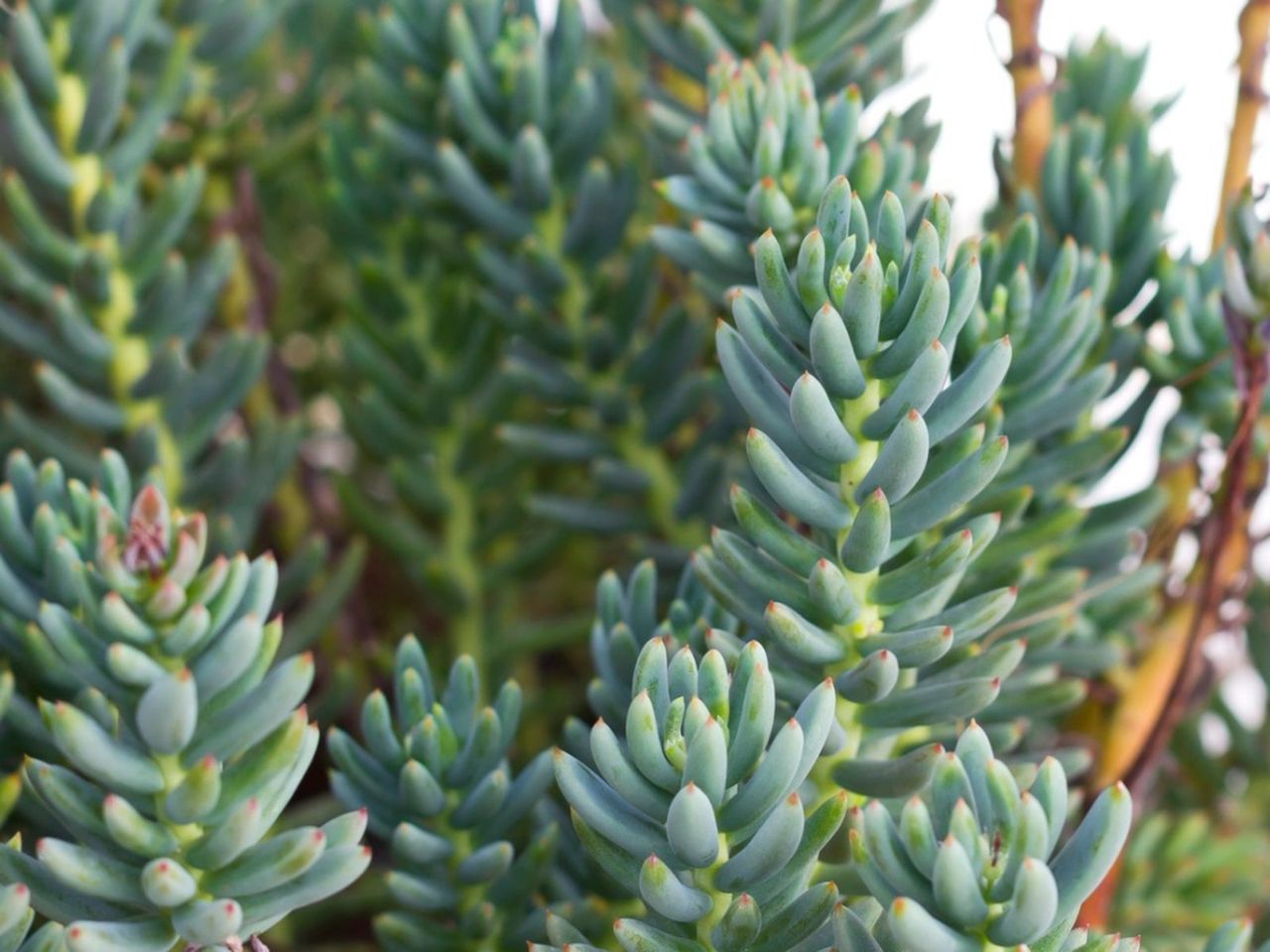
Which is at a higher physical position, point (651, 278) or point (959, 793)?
point (651, 278)

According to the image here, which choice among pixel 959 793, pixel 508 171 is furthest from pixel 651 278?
pixel 959 793

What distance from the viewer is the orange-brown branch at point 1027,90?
494mm

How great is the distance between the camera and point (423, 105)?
0.55 m

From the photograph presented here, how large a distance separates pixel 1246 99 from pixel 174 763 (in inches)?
15.8

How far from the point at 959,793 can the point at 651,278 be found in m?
0.28

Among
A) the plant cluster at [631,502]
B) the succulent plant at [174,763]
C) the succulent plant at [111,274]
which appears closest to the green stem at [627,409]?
the plant cluster at [631,502]

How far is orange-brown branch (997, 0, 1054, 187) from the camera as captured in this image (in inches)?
19.4

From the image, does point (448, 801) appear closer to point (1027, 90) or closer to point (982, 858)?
point (982, 858)

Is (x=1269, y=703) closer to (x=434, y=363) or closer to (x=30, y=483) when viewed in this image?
(x=434, y=363)

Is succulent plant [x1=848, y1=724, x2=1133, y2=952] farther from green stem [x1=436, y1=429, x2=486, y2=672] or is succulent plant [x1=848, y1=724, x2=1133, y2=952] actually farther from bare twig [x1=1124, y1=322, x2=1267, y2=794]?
green stem [x1=436, y1=429, x2=486, y2=672]

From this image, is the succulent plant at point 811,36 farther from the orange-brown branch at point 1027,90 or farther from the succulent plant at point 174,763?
the succulent plant at point 174,763

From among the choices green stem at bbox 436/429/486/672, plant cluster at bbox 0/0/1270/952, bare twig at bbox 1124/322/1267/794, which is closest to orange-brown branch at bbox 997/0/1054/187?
plant cluster at bbox 0/0/1270/952

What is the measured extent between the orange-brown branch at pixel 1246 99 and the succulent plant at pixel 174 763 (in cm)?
34

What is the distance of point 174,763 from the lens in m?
0.33
